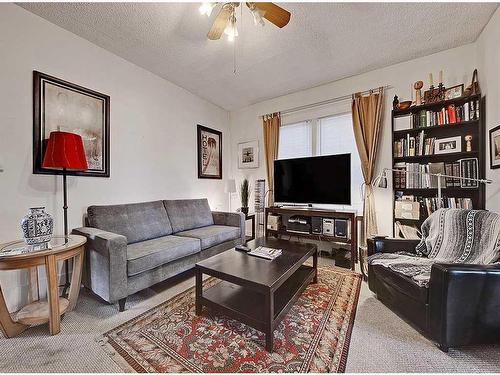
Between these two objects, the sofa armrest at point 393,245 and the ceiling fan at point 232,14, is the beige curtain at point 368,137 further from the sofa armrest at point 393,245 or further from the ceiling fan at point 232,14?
the ceiling fan at point 232,14

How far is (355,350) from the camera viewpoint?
136 cm

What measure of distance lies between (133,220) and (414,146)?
11.3ft

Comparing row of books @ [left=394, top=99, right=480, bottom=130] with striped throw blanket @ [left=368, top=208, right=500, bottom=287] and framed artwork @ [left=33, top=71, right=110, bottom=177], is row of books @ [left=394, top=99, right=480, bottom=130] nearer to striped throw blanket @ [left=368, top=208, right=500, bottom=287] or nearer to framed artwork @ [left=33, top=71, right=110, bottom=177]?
striped throw blanket @ [left=368, top=208, right=500, bottom=287]

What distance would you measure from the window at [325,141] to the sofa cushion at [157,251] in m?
2.24

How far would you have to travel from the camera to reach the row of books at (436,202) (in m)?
2.31

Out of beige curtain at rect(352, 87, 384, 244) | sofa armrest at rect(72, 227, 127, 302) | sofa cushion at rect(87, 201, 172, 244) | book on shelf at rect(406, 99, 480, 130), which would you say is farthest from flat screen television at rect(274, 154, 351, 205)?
sofa armrest at rect(72, 227, 127, 302)

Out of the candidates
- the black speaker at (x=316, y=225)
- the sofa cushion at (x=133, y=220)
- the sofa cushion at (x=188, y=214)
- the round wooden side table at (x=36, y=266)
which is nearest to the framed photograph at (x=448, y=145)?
the black speaker at (x=316, y=225)

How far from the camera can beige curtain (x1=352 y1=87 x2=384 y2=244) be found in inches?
114

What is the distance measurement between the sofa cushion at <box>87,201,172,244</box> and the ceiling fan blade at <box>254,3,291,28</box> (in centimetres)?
234

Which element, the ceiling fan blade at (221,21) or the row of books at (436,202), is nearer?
the ceiling fan blade at (221,21)

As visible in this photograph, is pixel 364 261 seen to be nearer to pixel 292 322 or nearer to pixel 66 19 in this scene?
pixel 292 322

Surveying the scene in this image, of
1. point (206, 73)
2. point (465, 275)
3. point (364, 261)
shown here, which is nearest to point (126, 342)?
point (465, 275)

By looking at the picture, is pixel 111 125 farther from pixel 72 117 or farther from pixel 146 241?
pixel 146 241

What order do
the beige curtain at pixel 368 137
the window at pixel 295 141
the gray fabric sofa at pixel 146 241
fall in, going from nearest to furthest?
the gray fabric sofa at pixel 146 241, the beige curtain at pixel 368 137, the window at pixel 295 141
